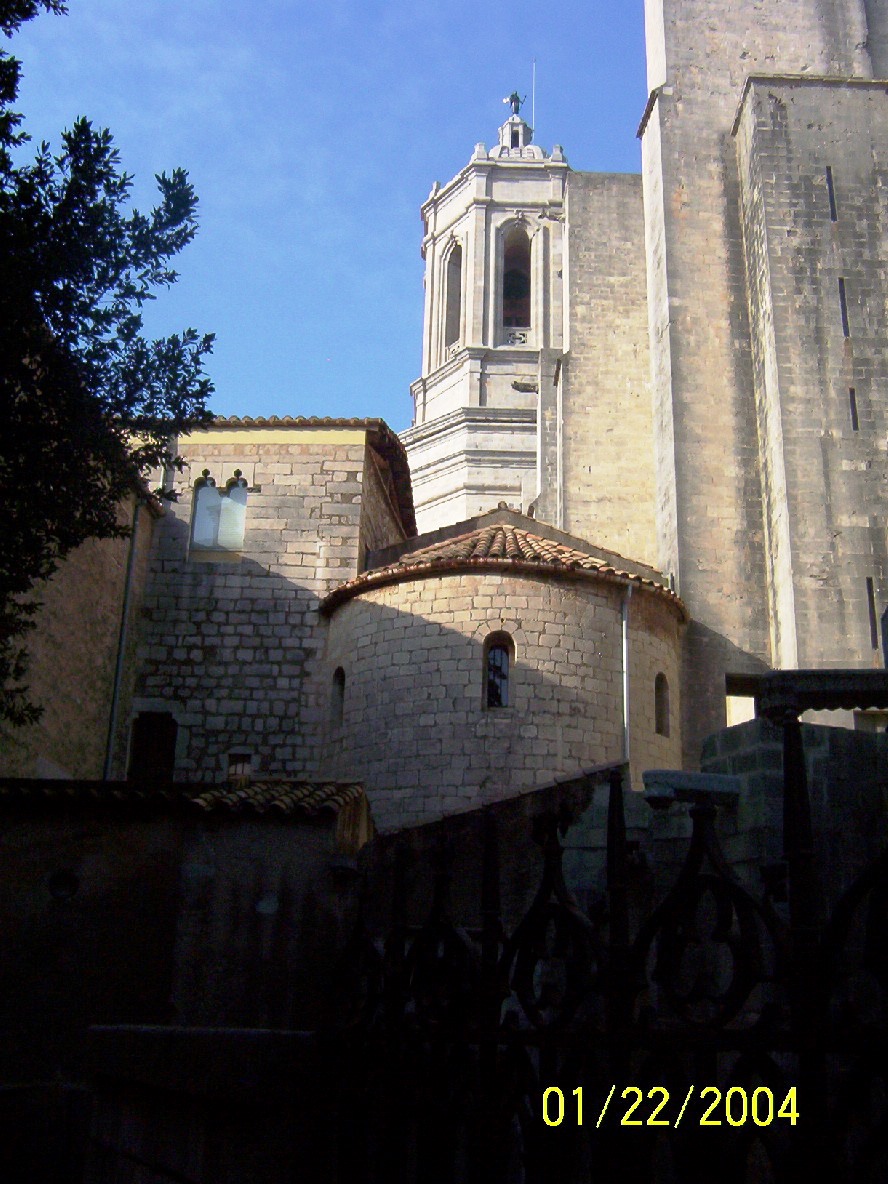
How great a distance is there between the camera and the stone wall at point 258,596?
1780 centimetres

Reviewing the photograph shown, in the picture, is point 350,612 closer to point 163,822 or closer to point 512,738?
point 512,738

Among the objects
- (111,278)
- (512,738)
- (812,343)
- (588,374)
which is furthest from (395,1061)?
(588,374)

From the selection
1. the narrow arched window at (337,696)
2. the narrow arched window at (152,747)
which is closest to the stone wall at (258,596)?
the narrow arched window at (152,747)

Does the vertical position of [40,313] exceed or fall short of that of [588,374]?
it falls short

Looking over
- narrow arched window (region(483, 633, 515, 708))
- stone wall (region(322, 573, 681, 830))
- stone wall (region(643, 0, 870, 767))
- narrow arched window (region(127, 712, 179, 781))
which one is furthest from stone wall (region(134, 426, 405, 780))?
stone wall (region(643, 0, 870, 767))

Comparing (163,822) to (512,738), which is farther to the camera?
(512,738)

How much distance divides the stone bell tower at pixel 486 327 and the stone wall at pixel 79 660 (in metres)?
15.5

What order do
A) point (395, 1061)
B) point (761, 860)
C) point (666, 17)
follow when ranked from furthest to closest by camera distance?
point (666, 17), point (761, 860), point (395, 1061)

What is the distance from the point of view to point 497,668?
1578 centimetres

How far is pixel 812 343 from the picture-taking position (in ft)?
61.0

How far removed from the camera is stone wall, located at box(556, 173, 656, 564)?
74.2 ft

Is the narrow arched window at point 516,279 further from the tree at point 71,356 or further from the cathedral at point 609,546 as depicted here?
the tree at point 71,356

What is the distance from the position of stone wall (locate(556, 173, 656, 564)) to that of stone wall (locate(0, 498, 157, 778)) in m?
8.46

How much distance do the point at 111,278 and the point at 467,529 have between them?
9.46m
